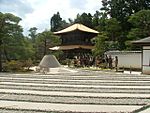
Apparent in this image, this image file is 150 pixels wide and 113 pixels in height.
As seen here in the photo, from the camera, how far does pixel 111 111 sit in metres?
8.73

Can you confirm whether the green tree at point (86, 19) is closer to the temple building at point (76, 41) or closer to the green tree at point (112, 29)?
the temple building at point (76, 41)

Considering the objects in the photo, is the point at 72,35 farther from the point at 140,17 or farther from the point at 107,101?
the point at 107,101

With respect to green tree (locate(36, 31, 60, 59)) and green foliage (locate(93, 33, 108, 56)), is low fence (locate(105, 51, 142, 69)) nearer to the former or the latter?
green foliage (locate(93, 33, 108, 56))

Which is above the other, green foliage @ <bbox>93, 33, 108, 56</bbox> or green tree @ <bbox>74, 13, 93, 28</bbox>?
green tree @ <bbox>74, 13, 93, 28</bbox>

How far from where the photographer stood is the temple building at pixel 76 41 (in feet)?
134

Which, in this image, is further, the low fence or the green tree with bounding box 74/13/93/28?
the green tree with bounding box 74/13/93/28

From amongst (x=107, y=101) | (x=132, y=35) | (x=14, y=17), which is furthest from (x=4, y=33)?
(x=107, y=101)

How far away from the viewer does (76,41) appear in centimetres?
4162

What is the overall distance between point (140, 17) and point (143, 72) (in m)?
A: 8.98

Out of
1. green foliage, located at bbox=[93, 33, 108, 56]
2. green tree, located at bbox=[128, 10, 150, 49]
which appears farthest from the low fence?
green foliage, located at bbox=[93, 33, 108, 56]

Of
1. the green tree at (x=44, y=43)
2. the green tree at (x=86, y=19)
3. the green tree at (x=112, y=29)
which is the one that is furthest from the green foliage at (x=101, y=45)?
the green tree at (x=86, y=19)

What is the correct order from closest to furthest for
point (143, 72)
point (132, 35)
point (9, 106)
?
point (9, 106), point (143, 72), point (132, 35)

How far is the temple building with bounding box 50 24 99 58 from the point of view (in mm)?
40844

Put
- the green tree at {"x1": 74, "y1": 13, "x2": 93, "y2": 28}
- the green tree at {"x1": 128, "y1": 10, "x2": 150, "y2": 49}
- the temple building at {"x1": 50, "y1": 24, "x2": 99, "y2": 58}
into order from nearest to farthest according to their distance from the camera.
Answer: the green tree at {"x1": 128, "y1": 10, "x2": 150, "y2": 49} → the temple building at {"x1": 50, "y1": 24, "x2": 99, "y2": 58} → the green tree at {"x1": 74, "y1": 13, "x2": 93, "y2": 28}
